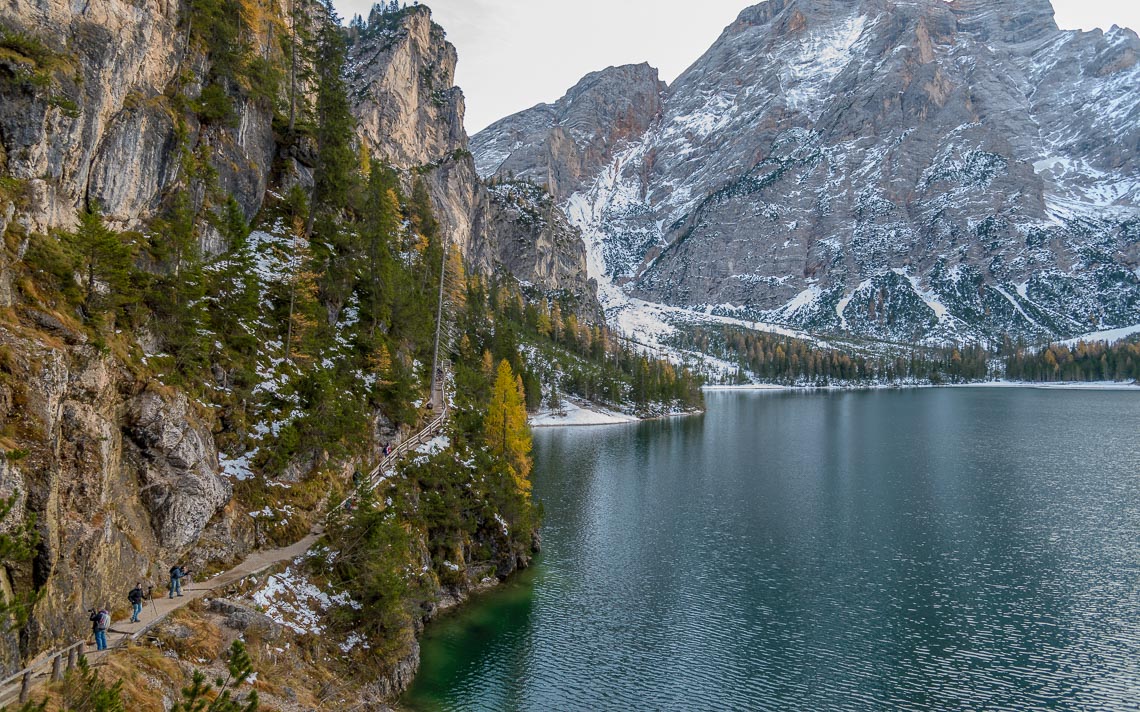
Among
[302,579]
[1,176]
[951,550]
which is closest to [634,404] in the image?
[951,550]

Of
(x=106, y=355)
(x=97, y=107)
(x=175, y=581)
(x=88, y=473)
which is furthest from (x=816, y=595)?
(x=97, y=107)

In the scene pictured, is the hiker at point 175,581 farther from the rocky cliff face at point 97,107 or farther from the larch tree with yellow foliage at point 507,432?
the larch tree with yellow foliage at point 507,432

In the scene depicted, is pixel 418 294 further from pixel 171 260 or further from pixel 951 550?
pixel 951 550

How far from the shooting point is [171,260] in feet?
116

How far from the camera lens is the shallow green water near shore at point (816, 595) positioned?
1321 inches

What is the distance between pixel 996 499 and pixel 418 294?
65.5m

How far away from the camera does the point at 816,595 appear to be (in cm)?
4528

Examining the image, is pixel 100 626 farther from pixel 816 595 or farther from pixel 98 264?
pixel 816 595

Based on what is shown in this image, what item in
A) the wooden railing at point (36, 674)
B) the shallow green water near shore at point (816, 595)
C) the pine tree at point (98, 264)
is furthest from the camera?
the shallow green water near shore at point (816, 595)

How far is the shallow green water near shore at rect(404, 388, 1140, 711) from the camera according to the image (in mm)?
33562

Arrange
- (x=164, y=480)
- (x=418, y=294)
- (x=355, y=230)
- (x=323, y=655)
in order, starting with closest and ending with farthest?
(x=164, y=480), (x=323, y=655), (x=355, y=230), (x=418, y=294)

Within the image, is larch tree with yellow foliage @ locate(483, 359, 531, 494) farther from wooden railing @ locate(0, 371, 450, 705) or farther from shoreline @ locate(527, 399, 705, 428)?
shoreline @ locate(527, 399, 705, 428)

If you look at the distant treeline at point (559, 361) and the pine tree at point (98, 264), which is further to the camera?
the distant treeline at point (559, 361)

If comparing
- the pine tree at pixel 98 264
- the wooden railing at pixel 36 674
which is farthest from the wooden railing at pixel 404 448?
the wooden railing at pixel 36 674
